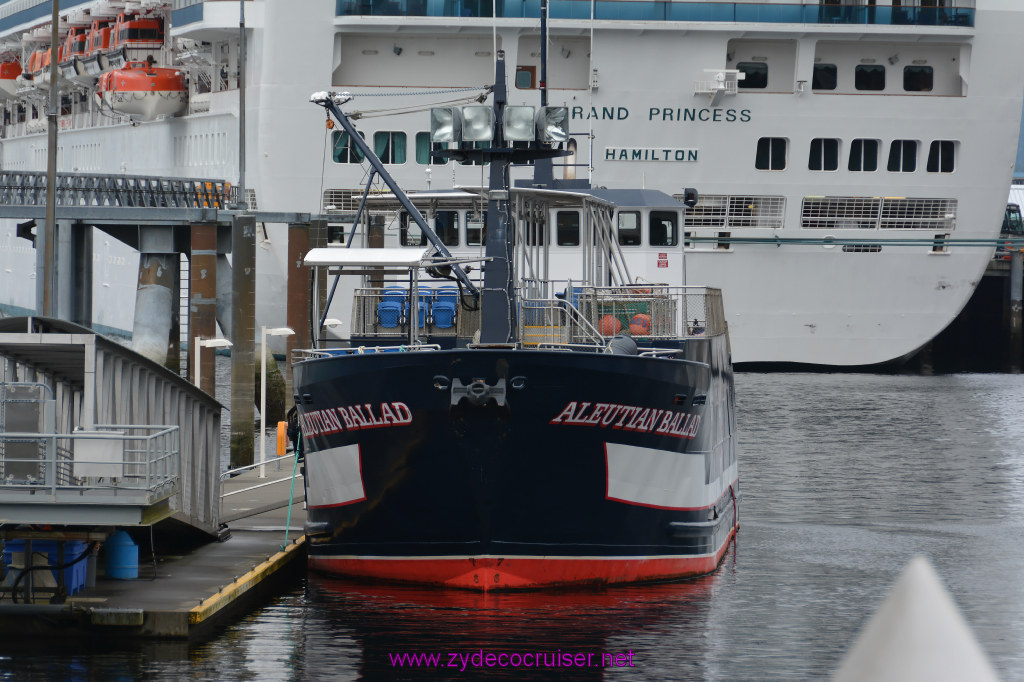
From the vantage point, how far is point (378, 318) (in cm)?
2042

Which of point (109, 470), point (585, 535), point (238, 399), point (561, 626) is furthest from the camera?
point (238, 399)

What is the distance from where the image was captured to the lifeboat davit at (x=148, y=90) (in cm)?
6650

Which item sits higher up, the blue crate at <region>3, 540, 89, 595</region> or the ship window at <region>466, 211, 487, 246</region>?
the ship window at <region>466, 211, 487, 246</region>

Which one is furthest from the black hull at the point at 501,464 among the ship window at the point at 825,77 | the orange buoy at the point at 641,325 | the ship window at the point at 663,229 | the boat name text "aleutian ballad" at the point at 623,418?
the ship window at the point at 825,77

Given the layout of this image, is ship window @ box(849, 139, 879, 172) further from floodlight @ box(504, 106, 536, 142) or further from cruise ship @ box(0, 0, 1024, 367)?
floodlight @ box(504, 106, 536, 142)

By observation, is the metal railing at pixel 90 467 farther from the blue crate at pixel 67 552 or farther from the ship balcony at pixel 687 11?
the ship balcony at pixel 687 11

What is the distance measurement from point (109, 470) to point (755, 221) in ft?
135

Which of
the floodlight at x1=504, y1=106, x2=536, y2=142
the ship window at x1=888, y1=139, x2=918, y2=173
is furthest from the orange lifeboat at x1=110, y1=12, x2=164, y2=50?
the floodlight at x1=504, y1=106, x2=536, y2=142

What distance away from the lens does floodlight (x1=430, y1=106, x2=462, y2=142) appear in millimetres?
18203

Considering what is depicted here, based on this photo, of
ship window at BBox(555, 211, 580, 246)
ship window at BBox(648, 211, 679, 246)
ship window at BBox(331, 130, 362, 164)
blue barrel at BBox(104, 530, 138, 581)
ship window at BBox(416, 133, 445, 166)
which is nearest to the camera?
blue barrel at BBox(104, 530, 138, 581)

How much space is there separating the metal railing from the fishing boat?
2757mm

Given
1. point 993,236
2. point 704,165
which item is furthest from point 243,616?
point 993,236

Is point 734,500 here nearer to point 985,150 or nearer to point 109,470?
point 109,470

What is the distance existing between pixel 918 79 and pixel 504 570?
41559 mm
